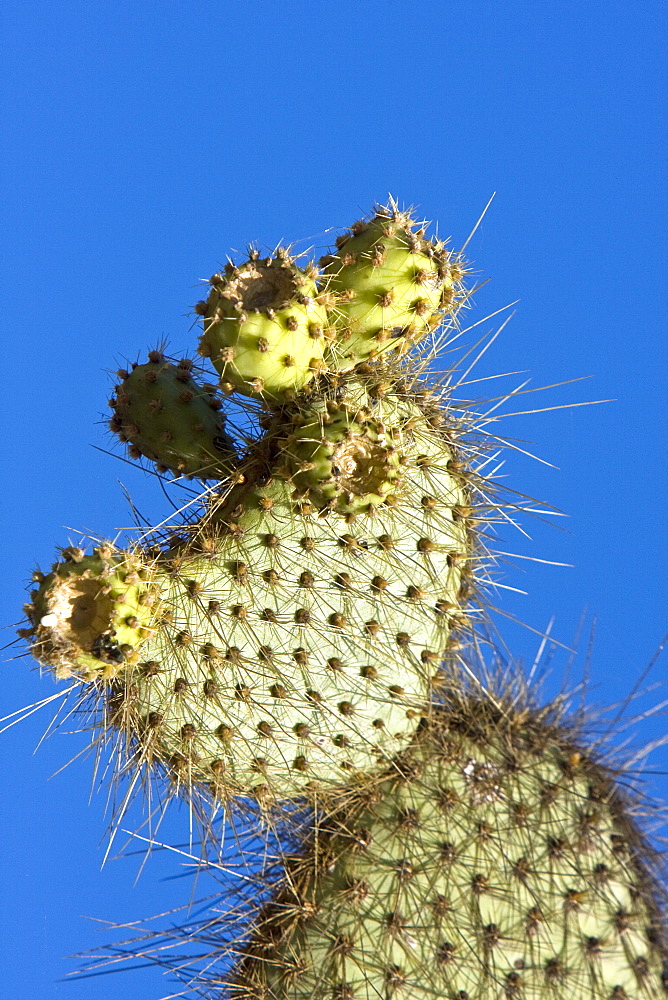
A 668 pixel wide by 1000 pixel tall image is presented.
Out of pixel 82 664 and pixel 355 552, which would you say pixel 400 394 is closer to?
pixel 355 552

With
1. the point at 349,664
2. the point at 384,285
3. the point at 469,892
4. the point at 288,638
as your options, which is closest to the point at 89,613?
the point at 288,638

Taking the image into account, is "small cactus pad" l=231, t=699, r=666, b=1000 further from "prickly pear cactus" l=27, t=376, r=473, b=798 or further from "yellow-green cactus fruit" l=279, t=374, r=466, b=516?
"yellow-green cactus fruit" l=279, t=374, r=466, b=516

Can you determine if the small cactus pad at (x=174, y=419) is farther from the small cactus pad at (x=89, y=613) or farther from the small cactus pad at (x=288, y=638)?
the small cactus pad at (x=89, y=613)

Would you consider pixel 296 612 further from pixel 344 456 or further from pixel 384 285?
pixel 384 285

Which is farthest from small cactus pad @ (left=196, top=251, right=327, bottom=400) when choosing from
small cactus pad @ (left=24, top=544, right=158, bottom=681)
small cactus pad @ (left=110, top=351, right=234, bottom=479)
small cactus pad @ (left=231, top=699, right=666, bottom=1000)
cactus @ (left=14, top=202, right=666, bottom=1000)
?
small cactus pad @ (left=231, top=699, right=666, bottom=1000)

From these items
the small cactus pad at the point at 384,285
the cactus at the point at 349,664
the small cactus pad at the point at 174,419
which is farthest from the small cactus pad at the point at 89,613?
the small cactus pad at the point at 384,285
